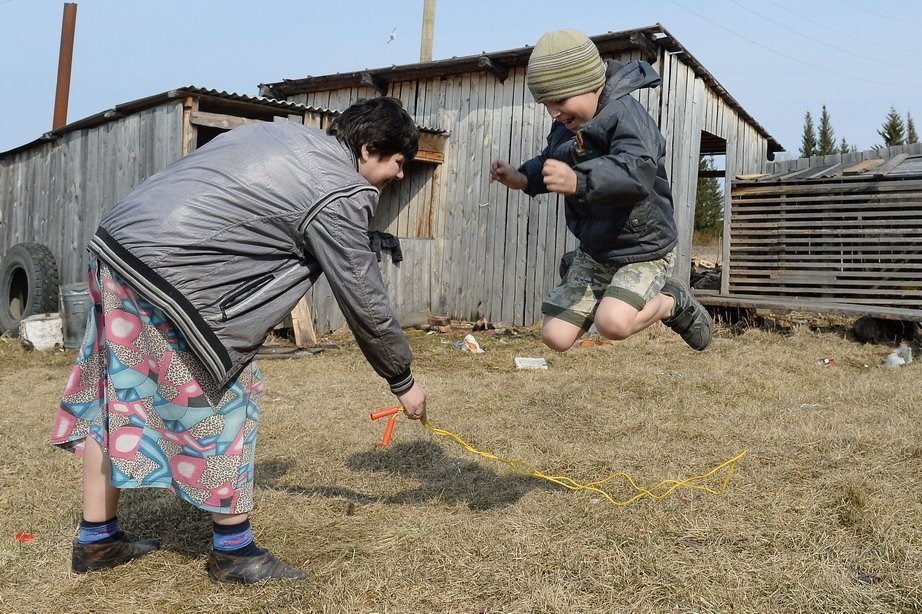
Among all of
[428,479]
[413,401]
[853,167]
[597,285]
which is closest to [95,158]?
[428,479]

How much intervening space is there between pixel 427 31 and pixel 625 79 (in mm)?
10720

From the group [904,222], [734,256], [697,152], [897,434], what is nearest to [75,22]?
[697,152]

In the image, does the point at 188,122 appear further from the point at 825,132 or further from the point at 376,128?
the point at 825,132

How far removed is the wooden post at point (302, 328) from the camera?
8969 mm

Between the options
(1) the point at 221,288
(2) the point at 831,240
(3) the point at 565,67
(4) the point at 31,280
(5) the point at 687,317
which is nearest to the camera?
(1) the point at 221,288

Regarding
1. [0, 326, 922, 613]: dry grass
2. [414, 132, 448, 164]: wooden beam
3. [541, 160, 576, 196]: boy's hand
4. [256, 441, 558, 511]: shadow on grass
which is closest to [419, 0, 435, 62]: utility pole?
[414, 132, 448, 164]: wooden beam

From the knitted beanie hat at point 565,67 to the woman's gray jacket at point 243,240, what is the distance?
120cm

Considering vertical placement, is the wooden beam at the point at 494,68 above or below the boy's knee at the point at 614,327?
above

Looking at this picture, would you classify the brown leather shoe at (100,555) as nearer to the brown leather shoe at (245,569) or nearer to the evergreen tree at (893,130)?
the brown leather shoe at (245,569)

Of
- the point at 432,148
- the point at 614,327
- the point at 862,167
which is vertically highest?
the point at 432,148

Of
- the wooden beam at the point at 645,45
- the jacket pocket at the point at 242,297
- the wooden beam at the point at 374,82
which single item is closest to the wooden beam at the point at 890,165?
the wooden beam at the point at 645,45

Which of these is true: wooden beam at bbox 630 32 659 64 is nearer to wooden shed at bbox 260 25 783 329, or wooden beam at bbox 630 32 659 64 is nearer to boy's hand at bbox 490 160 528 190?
wooden shed at bbox 260 25 783 329

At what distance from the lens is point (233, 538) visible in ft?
9.02

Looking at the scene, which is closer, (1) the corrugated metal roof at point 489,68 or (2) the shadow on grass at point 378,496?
(2) the shadow on grass at point 378,496
